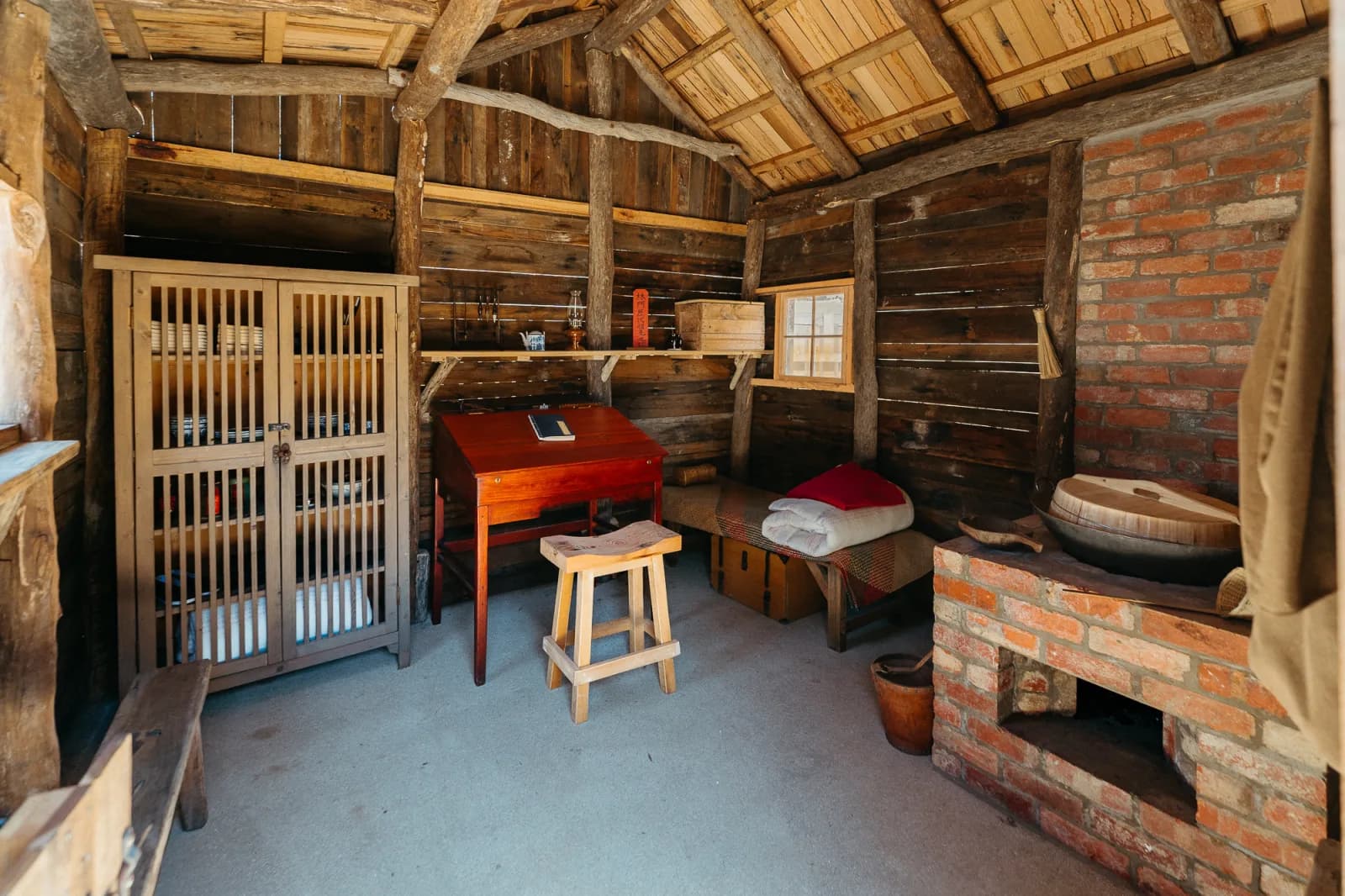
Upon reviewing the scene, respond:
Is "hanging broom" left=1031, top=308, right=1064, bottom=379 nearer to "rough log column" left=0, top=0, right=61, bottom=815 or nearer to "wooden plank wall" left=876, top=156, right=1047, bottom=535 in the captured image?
"wooden plank wall" left=876, top=156, right=1047, bottom=535

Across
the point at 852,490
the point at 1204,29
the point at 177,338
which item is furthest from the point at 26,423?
the point at 1204,29

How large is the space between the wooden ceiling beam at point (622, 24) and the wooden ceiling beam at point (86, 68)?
2.63m

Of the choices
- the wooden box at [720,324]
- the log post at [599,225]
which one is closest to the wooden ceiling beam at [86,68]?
the log post at [599,225]

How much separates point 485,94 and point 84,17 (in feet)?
6.84

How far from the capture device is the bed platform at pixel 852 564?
12.7ft

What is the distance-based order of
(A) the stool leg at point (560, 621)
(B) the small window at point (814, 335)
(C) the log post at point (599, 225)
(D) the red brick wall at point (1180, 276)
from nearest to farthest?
1. (D) the red brick wall at point (1180, 276)
2. (A) the stool leg at point (560, 621)
3. (C) the log post at point (599, 225)
4. (B) the small window at point (814, 335)

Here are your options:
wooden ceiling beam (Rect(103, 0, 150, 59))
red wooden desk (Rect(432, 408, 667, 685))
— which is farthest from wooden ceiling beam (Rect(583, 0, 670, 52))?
wooden ceiling beam (Rect(103, 0, 150, 59))

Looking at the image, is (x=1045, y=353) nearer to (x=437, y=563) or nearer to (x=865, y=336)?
(x=865, y=336)

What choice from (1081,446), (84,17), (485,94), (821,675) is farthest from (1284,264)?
(485,94)

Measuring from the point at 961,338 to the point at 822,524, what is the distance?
4.58ft

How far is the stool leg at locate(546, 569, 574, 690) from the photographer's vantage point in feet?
10.7

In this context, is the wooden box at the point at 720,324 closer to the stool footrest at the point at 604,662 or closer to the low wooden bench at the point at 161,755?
the stool footrest at the point at 604,662

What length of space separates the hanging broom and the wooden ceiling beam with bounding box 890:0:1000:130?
1087 mm

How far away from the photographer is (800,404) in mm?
5223
